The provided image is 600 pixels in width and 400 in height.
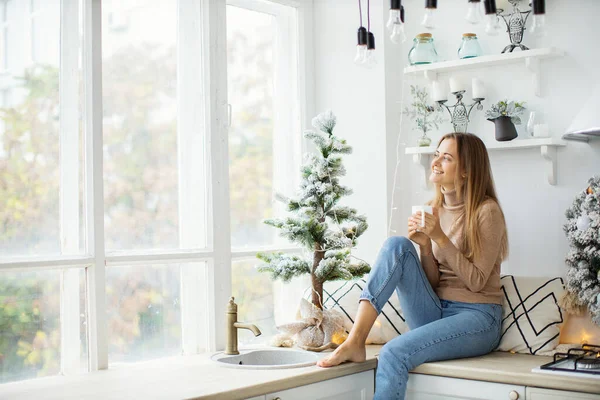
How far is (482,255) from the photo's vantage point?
8.83 feet

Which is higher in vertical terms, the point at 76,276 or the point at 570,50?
the point at 570,50

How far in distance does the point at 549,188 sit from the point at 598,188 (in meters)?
0.38

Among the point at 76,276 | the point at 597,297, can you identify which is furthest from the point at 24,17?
the point at 597,297

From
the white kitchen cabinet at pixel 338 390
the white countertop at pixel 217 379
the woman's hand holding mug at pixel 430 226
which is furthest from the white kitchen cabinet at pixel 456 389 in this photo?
the woman's hand holding mug at pixel 430 226

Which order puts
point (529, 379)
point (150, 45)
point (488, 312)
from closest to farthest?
point (529, 379)
point (488, 312)
point (150, 45)

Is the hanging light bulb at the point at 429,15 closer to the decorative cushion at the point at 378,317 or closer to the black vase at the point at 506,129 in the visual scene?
the black vase at the point at 506,129

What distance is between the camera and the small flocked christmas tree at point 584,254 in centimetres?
265

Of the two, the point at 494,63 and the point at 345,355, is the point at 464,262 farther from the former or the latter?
the point at 494,63

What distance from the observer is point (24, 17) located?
Answer: 253 cm

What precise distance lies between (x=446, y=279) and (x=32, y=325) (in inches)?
60.1

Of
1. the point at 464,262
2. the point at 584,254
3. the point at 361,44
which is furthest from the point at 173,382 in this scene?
the point at 584,254

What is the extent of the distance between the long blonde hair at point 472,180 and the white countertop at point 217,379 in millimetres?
449

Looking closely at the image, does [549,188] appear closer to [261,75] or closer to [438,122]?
[438,122]

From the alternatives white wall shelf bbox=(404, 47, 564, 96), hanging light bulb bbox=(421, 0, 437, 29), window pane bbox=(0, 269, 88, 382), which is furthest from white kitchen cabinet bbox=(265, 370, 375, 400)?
white wall shelf bbox=(404, 47, 564, 96)
